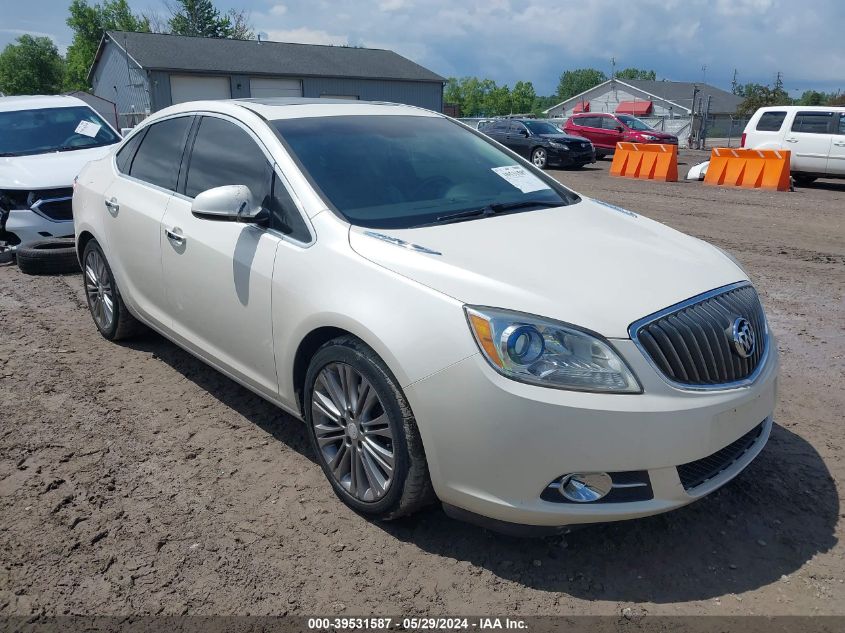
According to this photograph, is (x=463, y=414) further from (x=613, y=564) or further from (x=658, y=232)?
(x=658, y=232)

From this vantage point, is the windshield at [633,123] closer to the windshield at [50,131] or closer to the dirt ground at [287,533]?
the windshield at [50,131]

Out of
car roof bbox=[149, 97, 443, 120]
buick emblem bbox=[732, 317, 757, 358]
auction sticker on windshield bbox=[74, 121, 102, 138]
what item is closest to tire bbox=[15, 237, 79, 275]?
auction sticker on windshield bbox=[74, 121, 102, 138]

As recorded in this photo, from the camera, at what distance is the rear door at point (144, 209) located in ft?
13.9

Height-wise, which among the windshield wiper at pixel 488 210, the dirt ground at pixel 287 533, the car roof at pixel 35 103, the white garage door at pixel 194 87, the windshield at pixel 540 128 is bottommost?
the dirt ground at pixel 287 533

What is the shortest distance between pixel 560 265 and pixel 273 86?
42328mm

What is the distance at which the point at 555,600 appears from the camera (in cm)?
261

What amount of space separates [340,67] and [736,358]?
4476 centimetres

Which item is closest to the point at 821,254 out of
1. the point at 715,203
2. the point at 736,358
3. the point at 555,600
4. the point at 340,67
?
the point at 715,203

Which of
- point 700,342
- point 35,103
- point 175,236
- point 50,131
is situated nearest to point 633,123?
point 35,103

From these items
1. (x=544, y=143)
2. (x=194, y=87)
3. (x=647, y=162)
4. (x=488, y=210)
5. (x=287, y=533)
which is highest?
(x=194, y=87)

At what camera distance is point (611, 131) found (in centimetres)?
2547

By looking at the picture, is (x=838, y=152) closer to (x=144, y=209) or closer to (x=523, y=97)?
(x=144, y=209)

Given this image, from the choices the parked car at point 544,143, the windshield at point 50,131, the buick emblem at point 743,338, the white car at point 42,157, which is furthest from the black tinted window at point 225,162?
the parked car at point 544,143

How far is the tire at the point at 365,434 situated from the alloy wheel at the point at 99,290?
102 inches
